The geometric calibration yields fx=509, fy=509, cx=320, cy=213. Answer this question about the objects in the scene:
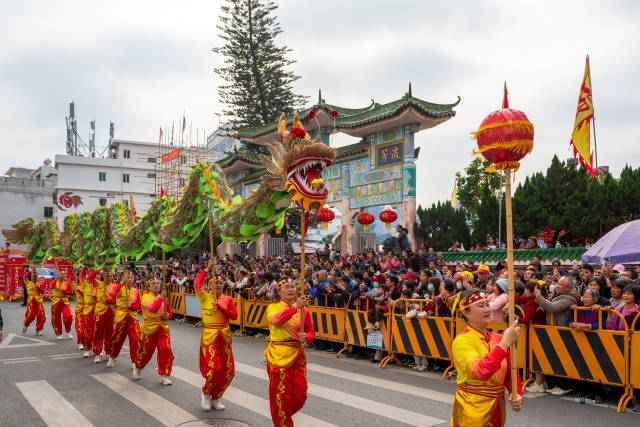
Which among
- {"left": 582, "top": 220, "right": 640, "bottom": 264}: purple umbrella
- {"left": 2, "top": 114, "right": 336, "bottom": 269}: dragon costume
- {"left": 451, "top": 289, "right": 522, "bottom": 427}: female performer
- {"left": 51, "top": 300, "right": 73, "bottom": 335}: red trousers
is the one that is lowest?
{"left": 51, "top": 300, "right": 73, "bottom": 335}: red trousers

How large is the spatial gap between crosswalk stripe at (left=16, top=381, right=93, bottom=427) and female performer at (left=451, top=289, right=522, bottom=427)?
4436 millimetres

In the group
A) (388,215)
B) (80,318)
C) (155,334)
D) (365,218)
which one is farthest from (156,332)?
(365,218)

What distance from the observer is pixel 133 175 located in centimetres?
4866

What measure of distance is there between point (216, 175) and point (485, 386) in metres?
4.99

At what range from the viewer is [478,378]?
3.12 metres

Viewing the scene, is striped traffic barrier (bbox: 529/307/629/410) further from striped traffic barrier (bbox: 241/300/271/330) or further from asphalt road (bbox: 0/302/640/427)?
striped traffic barrier (bbox: 241/300/271/330)

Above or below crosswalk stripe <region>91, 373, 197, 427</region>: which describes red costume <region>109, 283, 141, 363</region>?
above

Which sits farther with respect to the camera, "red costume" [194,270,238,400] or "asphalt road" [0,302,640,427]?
"red costume" [194,270,238,400]

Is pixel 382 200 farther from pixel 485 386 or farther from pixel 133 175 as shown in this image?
pixel 133 175

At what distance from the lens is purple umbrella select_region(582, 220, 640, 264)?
404 inches

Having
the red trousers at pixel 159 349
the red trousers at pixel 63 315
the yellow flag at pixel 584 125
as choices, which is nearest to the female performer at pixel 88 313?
the red trousers at pixel 63 315

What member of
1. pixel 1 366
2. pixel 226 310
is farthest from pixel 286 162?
pixel 1 366

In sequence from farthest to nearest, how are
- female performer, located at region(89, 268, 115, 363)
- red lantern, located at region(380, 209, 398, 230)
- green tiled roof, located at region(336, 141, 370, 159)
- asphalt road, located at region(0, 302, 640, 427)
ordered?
green tiled roof, located at region(336, 141, 370, 159)
red lantern, located at region(380, 209, 398, 230)
female performer, located at region(89, 268, 115, 363)
asphalt road, located at region(0, 302, 640, 427)

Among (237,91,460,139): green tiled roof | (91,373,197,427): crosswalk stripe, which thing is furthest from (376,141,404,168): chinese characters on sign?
(91,373,197,427): crosswalk stripe
